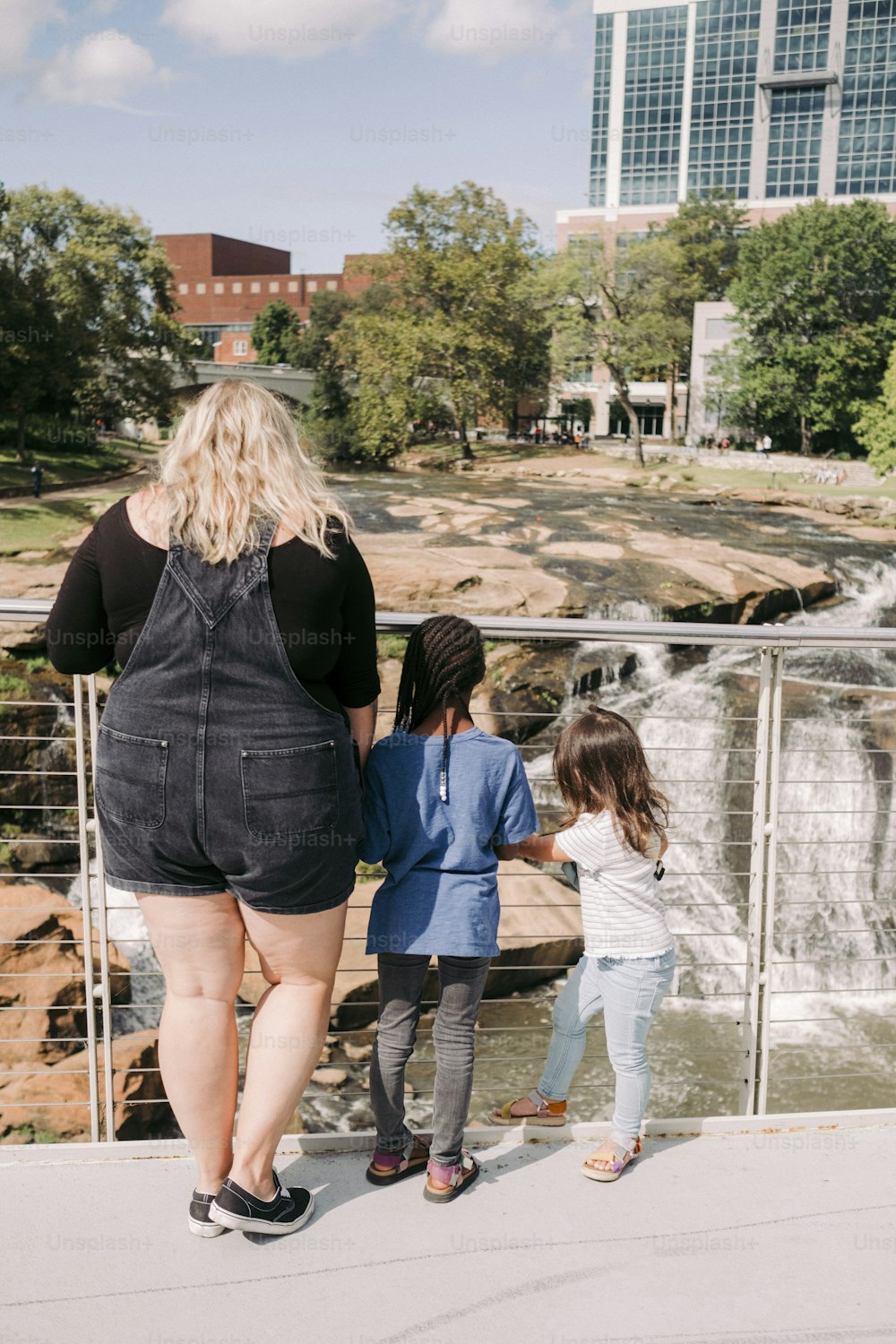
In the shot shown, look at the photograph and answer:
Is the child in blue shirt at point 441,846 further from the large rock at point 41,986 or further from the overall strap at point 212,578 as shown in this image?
the large rock at point 41,986

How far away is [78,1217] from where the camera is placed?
2410 millimetres

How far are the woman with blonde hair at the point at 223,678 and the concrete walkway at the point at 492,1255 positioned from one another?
511mm

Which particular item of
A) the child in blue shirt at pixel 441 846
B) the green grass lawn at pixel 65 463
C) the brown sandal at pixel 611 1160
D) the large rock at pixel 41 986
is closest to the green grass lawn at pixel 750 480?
the green grass lawn at pixel 65 463

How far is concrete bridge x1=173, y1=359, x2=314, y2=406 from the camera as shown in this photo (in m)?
27.0

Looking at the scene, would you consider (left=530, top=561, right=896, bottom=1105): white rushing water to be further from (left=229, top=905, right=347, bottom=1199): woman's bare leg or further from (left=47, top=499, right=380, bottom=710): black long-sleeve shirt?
(left=47, top=499, right=380, bottom=710): black long-sleeve shirt

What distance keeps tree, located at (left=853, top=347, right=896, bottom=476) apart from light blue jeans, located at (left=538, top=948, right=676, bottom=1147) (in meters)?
28.6

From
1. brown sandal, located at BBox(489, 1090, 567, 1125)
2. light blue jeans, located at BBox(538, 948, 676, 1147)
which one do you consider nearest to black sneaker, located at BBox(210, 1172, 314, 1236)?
brown sandal, located at BBox(489, 1090, 567, 1125)

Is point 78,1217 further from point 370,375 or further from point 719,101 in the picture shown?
point 719,101

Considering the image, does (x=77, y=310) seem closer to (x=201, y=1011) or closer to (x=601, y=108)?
(x=201, y=1011)

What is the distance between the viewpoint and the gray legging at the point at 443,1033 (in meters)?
2.46

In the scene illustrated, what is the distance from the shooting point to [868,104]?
59719mm

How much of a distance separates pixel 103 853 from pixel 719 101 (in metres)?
70.3

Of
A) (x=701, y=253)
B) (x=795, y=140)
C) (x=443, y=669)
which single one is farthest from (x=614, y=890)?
(x=795, y=140)

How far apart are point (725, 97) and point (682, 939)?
64141mm
